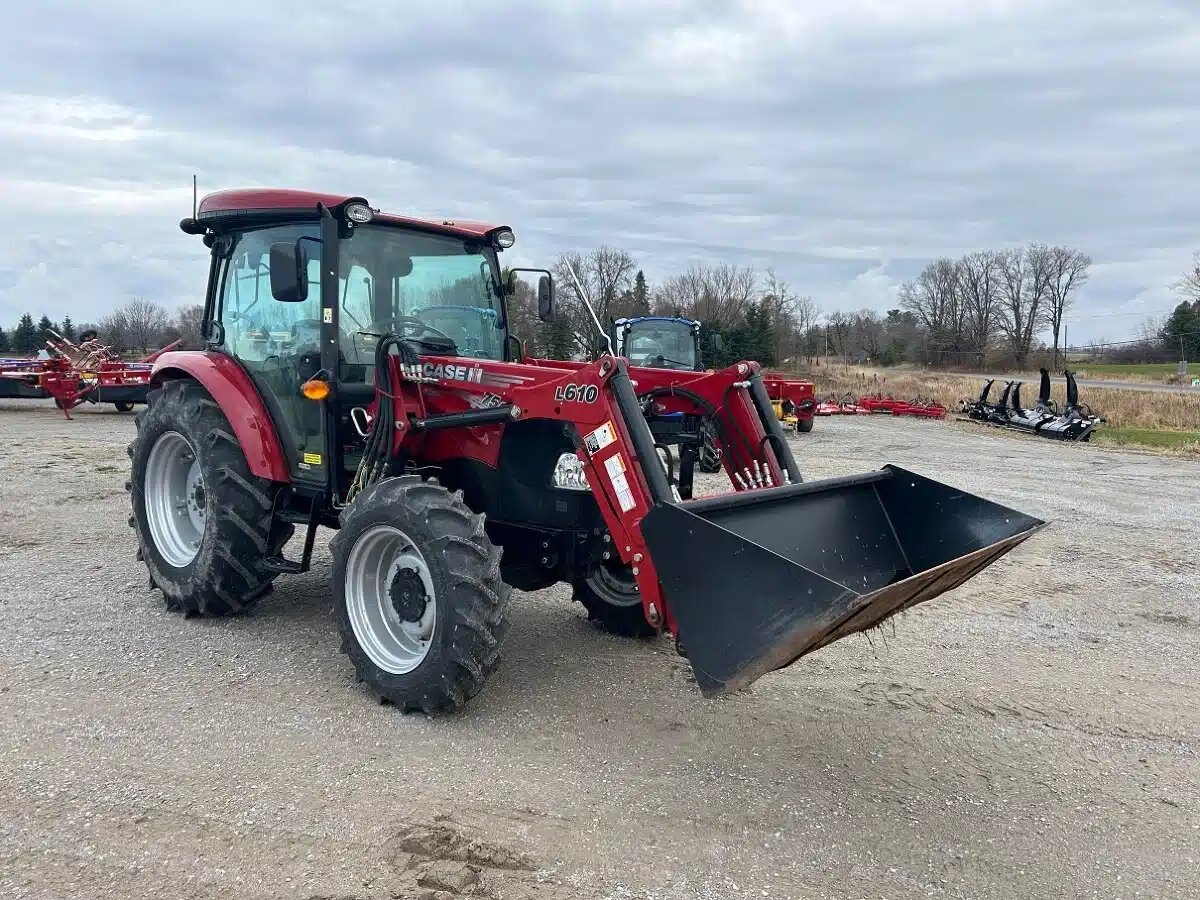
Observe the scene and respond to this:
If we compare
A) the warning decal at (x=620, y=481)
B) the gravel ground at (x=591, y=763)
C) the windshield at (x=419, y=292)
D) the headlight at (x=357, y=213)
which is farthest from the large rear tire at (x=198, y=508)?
the warning decal at (x=620, y=481)

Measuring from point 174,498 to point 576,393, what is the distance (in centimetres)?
339

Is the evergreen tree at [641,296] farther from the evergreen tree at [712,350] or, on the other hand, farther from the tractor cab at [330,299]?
the tractor cab at [330,299]

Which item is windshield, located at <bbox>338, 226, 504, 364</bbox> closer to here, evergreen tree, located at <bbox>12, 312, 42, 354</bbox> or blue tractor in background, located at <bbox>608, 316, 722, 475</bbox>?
blue tractor in background, located at <bbox>608, 316, 722, 475</bbox>

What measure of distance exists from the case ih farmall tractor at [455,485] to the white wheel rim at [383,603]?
11 mm

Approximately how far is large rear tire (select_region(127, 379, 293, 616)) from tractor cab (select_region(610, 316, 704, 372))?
12857 millimetres

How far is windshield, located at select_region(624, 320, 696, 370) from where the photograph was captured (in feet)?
60.6

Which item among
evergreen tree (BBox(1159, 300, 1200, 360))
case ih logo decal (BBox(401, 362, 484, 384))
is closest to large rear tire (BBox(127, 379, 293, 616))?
case ih logo decal (BBox(401, 362, 484, 384))

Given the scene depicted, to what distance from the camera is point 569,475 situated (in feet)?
15.3

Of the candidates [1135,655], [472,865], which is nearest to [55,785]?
[472,865]

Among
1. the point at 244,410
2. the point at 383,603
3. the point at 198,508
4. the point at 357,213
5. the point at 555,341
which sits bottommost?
the point at 383,603

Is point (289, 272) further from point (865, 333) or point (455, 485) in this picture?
point (865, 333)

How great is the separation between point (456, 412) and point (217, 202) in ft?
7.04

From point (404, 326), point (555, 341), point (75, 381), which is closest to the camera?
point (404, 326)

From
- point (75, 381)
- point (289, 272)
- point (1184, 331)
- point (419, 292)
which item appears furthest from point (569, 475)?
point (1184, 331)
